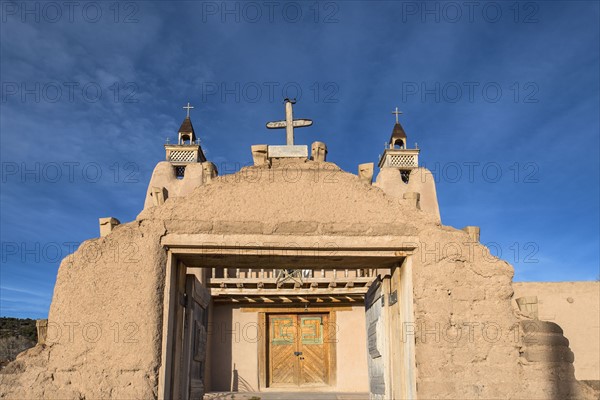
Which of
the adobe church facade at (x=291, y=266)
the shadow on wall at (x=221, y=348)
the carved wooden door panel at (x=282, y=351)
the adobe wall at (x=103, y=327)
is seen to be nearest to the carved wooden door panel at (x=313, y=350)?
the carved wooden door panel at (x=282, y=351)

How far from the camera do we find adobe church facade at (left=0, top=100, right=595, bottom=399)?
4824 mm

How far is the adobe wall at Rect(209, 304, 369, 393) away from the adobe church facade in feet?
31.0

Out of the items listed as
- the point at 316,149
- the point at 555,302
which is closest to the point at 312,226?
the point at 316,149

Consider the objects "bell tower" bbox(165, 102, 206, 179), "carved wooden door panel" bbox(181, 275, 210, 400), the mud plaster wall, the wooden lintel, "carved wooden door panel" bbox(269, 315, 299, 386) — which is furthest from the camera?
"bell tower" bbox(165, 102, 206, 179)

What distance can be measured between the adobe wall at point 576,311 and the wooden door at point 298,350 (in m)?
6.18

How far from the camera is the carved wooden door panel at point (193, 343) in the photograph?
5.42 m

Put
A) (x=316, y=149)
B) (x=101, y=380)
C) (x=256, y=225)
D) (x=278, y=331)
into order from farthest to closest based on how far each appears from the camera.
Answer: (x=278, y=331), (x=316, y=149), (x=256, y=225), (x=101, y=380)

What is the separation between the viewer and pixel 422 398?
491cm

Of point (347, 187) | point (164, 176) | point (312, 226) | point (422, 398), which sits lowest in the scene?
point (422, 398)

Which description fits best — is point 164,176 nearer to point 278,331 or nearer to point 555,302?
point 278,331

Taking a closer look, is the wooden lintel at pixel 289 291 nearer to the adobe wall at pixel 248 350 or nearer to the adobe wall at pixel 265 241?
the adobe wall at pixel 248 350

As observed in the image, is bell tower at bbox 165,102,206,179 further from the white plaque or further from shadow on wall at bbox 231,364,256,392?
the white plaque

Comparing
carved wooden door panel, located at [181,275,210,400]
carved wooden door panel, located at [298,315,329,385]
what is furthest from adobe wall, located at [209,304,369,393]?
carved wooden door panel, located at [181,275,210,400]

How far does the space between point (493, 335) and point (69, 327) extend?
4102 millimetres
